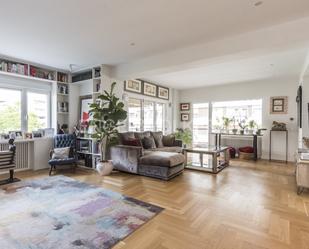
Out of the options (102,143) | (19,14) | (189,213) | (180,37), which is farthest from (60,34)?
(189,213)

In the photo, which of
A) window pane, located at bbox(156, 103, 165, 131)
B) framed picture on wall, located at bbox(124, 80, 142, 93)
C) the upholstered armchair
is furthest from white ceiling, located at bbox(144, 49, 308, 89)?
the upholstered armchair

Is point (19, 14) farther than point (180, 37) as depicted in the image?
No

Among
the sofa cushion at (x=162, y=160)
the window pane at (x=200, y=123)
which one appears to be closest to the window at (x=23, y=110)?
the sofa cushion at (x=162, y=160)

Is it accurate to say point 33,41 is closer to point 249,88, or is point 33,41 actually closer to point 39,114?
point 39,114

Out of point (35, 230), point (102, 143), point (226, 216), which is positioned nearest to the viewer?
point (35, 230)

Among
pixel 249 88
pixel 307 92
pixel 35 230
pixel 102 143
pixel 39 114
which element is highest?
pixel 249 88

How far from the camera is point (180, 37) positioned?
10.2ft

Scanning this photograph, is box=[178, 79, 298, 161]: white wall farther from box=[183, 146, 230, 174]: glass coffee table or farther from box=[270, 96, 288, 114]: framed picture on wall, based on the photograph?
box=[183, 146, 230, 174]: glass coffee table

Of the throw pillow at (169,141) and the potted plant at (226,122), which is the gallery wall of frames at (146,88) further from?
the potted plant at (226,122)

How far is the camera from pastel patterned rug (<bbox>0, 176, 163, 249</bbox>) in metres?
1.89

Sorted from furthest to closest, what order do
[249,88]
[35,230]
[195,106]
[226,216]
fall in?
[195,106], [249,88], [226,216], [35,230]

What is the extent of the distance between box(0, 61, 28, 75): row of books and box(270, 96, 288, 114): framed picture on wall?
23.6ft

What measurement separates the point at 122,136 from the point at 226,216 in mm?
3097

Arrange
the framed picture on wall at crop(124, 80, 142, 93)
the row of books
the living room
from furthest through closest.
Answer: the framed picture on wall at crop(124, 80, 142, 93) → the row of books → the living room
